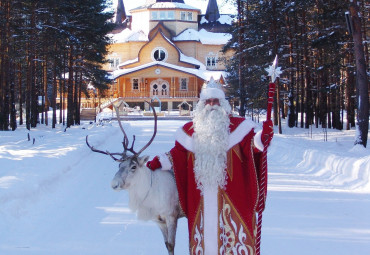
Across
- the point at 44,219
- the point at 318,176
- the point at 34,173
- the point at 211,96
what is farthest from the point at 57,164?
the point at 211,96

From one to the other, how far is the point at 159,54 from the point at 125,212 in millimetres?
61393

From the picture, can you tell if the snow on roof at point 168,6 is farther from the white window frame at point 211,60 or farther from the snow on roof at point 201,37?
the white window frame at point 211,60

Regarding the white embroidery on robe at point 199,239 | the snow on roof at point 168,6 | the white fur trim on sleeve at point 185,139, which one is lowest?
the white embroidery on robe at point 199,239

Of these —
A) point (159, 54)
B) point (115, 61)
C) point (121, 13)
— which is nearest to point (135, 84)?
point (159, 54)

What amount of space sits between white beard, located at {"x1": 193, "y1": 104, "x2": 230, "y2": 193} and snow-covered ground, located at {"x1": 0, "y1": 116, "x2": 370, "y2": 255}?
159cm

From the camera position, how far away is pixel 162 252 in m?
6.05

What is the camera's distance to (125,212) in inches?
329

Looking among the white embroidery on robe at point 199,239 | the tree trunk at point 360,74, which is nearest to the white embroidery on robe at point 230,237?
the white embroidery on robe at point 199,239

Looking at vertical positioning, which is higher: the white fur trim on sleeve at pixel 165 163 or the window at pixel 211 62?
the window at pixel 211 62

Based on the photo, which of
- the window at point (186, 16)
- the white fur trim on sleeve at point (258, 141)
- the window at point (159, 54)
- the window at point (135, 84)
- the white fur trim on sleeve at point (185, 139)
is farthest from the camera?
the window at point (186, 16)

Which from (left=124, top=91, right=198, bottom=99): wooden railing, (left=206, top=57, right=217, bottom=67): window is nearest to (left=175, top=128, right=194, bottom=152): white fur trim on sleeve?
(left=124, top=91, right=198, bottom=99): wooden railing

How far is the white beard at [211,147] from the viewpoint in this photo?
4969 millimetres

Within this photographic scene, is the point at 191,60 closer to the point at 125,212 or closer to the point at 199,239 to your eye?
the point at 125,212

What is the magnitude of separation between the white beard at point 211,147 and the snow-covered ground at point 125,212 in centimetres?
159
